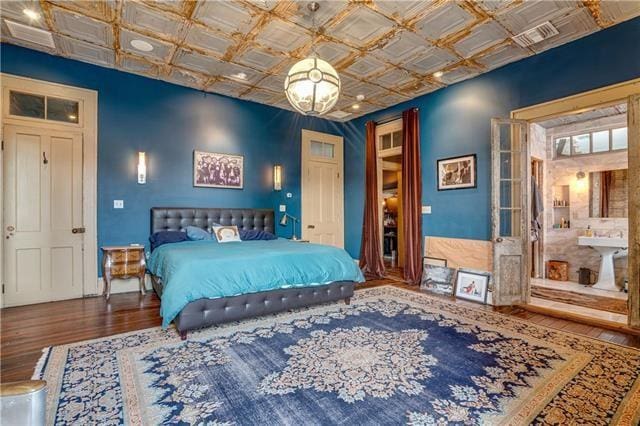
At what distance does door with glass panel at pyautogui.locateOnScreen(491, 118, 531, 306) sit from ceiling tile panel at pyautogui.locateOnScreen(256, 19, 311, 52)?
112 inches

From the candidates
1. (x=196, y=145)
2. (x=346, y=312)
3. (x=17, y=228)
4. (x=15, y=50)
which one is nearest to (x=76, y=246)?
(x=17, y=228)

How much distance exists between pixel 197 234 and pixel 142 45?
8.73 ft

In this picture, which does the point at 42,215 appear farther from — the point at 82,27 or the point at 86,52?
the point at 82,27

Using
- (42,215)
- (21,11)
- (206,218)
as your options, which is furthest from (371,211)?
(21,11)

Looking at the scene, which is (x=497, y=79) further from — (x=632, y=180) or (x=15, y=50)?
(x=15, y=50)

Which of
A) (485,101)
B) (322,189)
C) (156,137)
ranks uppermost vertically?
(485,101)

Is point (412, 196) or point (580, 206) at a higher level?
point (412, 196)

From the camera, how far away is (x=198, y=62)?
434 centimetres

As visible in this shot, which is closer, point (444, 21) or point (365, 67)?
point (444, 21)

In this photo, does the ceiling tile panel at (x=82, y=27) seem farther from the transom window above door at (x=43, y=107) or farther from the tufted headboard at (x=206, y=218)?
the tufted headboard at (x=206, y=218)

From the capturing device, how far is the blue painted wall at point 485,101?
3.51 meters

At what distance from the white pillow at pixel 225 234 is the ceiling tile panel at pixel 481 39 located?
4.10 metres

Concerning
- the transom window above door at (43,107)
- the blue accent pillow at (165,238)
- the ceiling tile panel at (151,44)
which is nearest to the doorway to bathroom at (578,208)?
the ceiling tile panel at (151,44)

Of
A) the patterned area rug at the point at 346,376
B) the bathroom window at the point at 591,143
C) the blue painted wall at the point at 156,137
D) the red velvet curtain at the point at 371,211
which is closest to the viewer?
the patterned area rug at the point at 346,376
